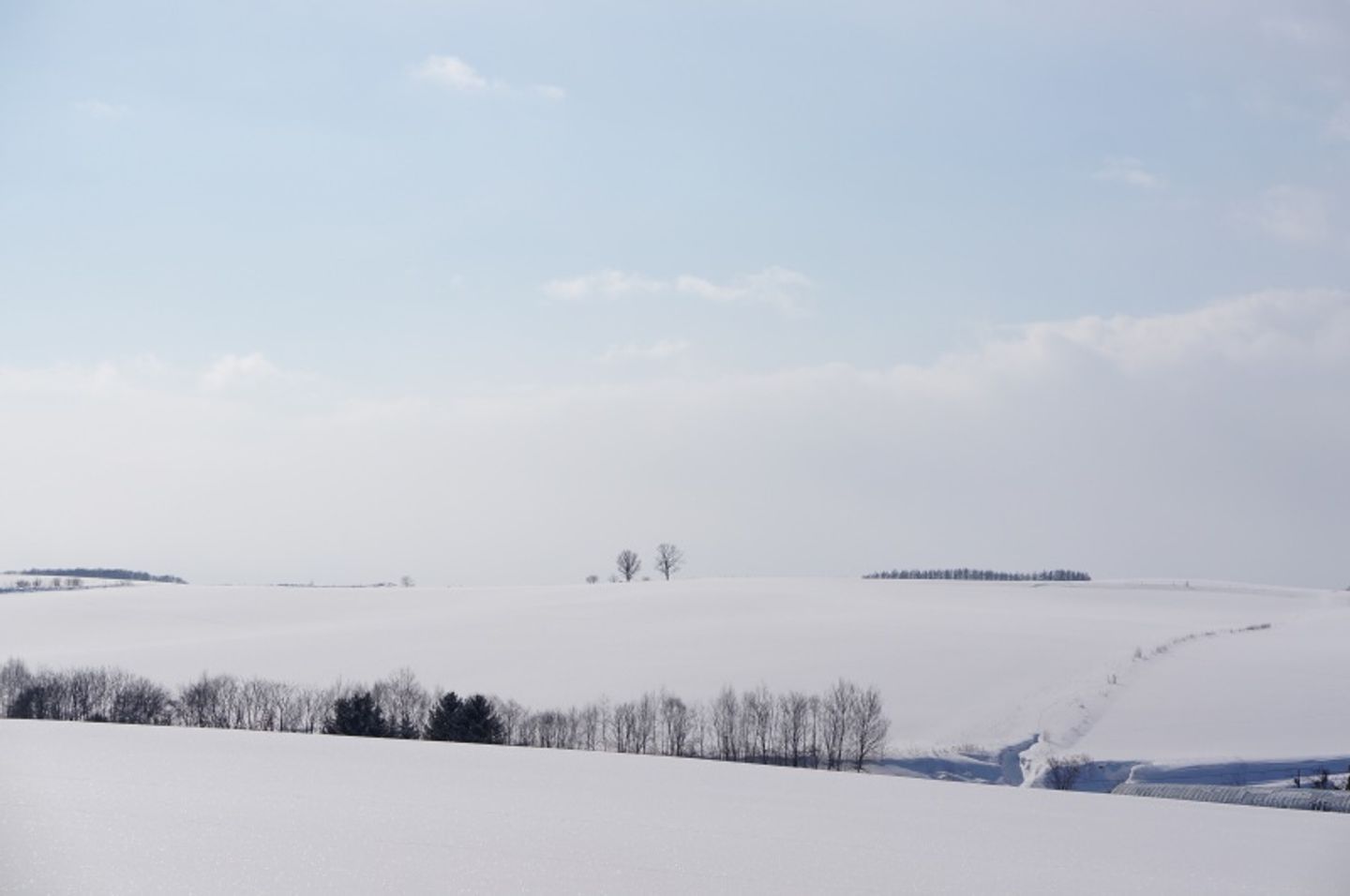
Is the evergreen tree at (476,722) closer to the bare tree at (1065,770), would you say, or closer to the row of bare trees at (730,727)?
the row of bare trees at (730,727)

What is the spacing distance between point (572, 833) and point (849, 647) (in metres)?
51.6

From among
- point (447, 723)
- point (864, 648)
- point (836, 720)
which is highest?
point (864, 648)

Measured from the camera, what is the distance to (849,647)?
63.1 meters

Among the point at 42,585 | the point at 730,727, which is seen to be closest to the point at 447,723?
the point at 730,727

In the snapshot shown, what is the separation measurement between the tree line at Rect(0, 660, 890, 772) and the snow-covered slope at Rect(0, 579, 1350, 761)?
2191 millimetres

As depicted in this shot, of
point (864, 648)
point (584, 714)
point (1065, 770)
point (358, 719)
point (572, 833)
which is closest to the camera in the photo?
point (572, 833)

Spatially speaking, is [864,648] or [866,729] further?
[864,648]

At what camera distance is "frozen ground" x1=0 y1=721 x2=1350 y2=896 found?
10602mm

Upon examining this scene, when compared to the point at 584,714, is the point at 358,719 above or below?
above

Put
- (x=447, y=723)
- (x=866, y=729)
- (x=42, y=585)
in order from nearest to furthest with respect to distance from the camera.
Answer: (x=447, y=723) < (x=866, y=729) < (x=42, y=585)

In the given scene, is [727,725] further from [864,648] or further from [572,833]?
[572,833]

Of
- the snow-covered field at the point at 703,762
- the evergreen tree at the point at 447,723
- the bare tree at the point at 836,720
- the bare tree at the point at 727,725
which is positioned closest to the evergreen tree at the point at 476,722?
the evergreen tree at the point at 447,723

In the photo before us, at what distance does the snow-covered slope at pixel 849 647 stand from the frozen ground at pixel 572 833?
98.7 ft

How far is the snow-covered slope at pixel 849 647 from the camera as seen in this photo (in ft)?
158
